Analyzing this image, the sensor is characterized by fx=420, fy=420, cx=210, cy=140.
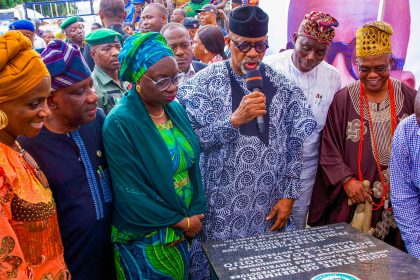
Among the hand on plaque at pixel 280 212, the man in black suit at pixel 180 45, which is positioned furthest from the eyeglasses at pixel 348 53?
the hand on plaque at pixel 280 212

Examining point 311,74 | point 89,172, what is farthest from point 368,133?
point 89,172

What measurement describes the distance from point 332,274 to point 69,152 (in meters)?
1.41

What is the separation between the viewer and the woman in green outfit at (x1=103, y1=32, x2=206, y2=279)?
225 cm

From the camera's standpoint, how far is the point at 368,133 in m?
2.97

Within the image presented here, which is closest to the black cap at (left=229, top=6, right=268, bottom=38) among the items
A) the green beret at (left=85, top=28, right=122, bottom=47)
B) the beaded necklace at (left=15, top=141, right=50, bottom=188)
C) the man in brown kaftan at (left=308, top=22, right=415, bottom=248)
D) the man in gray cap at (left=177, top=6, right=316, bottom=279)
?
the man in gray cap at (left=177, top=6, right=316, bottom=279)

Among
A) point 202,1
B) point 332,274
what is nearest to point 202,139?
point 332,274

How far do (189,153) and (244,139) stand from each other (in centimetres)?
40

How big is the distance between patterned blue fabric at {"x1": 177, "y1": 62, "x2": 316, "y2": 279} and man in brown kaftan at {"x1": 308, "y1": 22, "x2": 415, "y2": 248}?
1.30 feet

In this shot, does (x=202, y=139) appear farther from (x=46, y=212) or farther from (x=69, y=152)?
(x=46, y=212)

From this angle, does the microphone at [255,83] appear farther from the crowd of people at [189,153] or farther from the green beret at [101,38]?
the green beret at [101,38]

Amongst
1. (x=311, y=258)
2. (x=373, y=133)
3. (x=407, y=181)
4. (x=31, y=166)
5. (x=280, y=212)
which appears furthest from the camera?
(x=373, y=133)

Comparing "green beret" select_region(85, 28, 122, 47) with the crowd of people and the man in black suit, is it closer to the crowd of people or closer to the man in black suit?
the man in black suit

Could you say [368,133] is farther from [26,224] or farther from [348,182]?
[26,224]

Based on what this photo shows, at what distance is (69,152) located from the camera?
2115 mm
